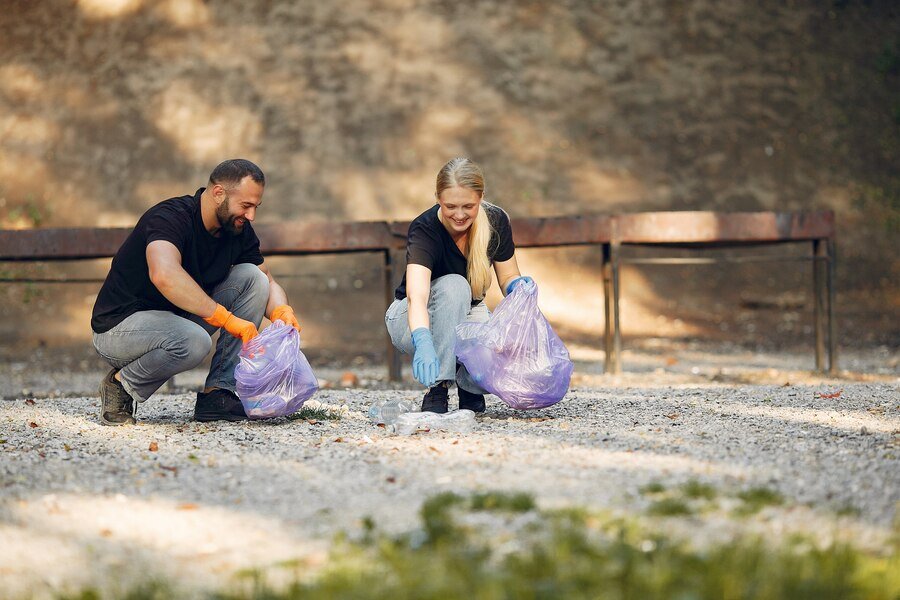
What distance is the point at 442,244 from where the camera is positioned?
431 cm

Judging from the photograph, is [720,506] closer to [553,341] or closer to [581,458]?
[581,458]

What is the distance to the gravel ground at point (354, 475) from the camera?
244cm

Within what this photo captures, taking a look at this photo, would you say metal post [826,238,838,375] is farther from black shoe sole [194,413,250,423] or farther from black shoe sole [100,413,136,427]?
black shoe sole [100,413,136,427]

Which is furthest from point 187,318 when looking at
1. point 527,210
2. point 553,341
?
point 527,210

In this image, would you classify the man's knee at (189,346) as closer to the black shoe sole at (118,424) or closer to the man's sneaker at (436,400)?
the black shoe sole at (118,424)

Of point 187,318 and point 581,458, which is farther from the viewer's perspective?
point 187,318

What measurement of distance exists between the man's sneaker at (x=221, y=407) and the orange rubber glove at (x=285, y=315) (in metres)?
0.37

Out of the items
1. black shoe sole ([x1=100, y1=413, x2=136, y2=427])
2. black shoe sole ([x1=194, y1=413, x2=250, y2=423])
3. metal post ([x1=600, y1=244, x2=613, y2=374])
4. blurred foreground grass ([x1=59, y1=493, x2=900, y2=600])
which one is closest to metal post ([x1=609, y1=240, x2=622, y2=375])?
metal post ([x1=600, y1=244, x2=613, y2=374])

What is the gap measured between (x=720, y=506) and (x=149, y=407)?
337cm

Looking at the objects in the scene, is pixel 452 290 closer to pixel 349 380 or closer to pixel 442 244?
pixel 442 244

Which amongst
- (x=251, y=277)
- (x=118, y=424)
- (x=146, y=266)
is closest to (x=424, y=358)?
(x=251, y=277)

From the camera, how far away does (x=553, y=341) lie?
13.9 ft

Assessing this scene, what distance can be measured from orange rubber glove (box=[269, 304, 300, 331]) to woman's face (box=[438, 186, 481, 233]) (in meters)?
0.75

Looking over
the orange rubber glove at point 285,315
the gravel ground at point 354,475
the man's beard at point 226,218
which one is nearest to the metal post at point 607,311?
the gravel ground at point 354,475
